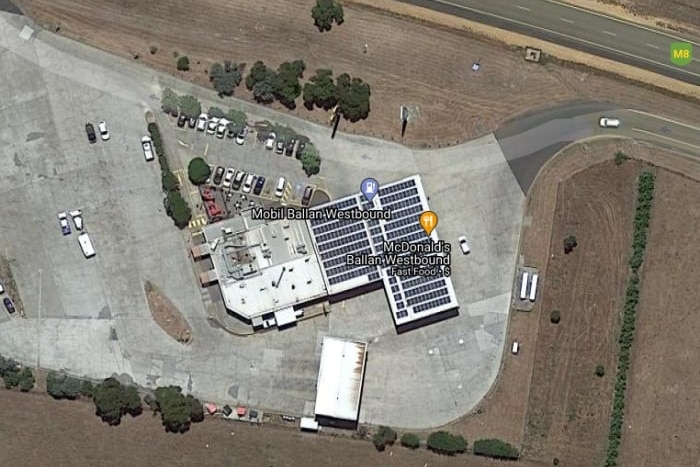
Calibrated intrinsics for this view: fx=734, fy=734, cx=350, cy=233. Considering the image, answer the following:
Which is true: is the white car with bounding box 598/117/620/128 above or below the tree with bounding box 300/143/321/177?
above

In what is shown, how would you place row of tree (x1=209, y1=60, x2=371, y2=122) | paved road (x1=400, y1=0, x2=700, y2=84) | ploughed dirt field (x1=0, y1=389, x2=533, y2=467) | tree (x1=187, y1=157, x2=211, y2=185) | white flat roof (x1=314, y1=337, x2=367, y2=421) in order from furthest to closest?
paved road (x1=400, y1=0, x2=700, y2=84)
row of tree (x1=209, y1=60, x2=371, y2=122)
tree (x1=187, y1=157, x2=211, y2=185)
ploughed dirt field (x1=0, y1=389, x2=533, y2=467)
white flat roof (x1=314, y1=337, x2=367, y2=421)

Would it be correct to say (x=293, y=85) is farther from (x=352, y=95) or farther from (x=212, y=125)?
(x=212, y=125)

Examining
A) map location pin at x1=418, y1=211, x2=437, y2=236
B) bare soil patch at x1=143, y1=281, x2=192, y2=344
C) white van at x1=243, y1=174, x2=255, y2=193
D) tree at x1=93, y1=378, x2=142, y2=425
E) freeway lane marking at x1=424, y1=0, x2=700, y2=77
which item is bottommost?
tree at x1=93, y1=378, x2=142, y2=425

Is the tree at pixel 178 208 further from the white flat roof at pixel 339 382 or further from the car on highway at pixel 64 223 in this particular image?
the white flat roof at pixel 339 382

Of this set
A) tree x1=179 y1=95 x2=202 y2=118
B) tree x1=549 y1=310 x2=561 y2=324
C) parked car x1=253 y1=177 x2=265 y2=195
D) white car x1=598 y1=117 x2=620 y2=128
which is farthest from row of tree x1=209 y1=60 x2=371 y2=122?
tree x1=549 y1=310 x2=561 y2=324

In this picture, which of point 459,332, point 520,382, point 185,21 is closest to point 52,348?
point 185,21

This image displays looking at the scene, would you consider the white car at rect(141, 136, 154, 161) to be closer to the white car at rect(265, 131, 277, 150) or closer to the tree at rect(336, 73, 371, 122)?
the white car at rect(265, 131, 277, 150)

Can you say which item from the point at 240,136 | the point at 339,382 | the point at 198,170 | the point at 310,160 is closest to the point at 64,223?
the point at 198,170
